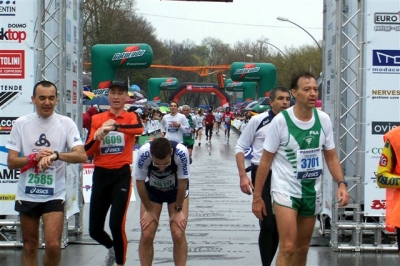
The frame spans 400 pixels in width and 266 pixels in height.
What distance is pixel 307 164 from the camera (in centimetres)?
638

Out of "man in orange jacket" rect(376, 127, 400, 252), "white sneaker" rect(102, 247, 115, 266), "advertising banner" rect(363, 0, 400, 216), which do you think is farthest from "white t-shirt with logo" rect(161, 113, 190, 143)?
"man in orange jacket" rect(376, 127, 400, 252)

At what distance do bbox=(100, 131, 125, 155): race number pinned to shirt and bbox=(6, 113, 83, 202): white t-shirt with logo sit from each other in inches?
49.2

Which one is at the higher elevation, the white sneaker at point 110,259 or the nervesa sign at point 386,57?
the nervesa sign at point 386,57

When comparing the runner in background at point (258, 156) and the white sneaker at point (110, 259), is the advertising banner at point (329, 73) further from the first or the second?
the white sneaker at point (110, 259)

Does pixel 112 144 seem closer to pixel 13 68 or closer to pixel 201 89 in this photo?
pixel 13 68

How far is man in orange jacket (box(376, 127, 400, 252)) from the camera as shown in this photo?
559 centimetres

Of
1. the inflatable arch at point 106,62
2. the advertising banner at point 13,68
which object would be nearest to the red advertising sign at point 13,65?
the advertising banner at point 13,68

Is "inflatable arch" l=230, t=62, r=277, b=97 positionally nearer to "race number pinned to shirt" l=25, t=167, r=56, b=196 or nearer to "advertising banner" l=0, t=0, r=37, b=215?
"advertising banner" l=0, t=0, r=37, b=215


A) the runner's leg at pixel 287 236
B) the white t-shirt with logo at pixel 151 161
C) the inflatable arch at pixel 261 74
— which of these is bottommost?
the runner's leg at pixel 287 236

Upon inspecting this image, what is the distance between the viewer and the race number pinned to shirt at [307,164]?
6.36 meters

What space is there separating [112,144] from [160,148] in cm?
125

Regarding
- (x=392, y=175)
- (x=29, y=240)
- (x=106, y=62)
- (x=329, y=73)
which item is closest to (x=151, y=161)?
(x=29, y=240)

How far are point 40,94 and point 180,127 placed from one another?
11507 millimetres

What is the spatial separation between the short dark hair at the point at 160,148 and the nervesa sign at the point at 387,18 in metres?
3.83
